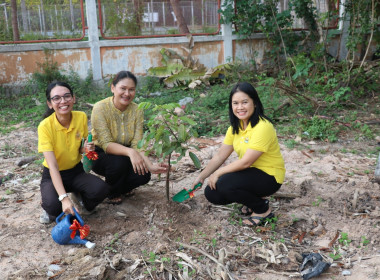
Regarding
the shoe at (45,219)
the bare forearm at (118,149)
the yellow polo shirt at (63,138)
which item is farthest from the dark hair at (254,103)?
the shoe at (45,219)

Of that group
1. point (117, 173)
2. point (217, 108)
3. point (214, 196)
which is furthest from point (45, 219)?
point (217, 108)

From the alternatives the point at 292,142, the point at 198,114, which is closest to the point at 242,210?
the point at 292,142

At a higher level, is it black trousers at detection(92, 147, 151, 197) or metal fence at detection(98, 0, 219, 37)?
metal fence at detection(98, 0, 219, 37)

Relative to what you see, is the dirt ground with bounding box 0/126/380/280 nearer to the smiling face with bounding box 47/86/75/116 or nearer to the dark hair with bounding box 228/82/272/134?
the dark hair with bounding box 228/82/272/134

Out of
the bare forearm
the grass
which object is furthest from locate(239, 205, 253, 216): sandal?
the grass

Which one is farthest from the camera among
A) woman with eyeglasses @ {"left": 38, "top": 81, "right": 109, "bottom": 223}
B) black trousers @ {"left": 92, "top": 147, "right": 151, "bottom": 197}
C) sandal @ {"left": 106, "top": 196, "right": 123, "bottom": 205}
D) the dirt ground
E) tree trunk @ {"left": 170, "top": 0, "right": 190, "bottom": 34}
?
tree trunk @ {"left": 170, "top": 0, "right": 190, "bottom": 34}

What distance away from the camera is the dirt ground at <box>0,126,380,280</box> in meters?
2.79

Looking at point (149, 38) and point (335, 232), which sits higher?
point (149, 38)

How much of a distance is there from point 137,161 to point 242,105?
1033mm

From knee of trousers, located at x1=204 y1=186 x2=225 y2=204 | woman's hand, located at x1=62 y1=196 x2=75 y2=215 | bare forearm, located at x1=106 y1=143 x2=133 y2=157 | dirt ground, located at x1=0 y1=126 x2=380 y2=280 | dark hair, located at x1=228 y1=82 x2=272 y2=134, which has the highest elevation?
dark hair, located at x1=228 y1=82 x2=272 y2=134

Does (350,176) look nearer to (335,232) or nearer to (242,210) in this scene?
(335,232)

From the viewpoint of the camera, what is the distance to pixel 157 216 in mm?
3514

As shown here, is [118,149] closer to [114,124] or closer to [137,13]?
[114,124]

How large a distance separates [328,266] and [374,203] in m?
1.17
